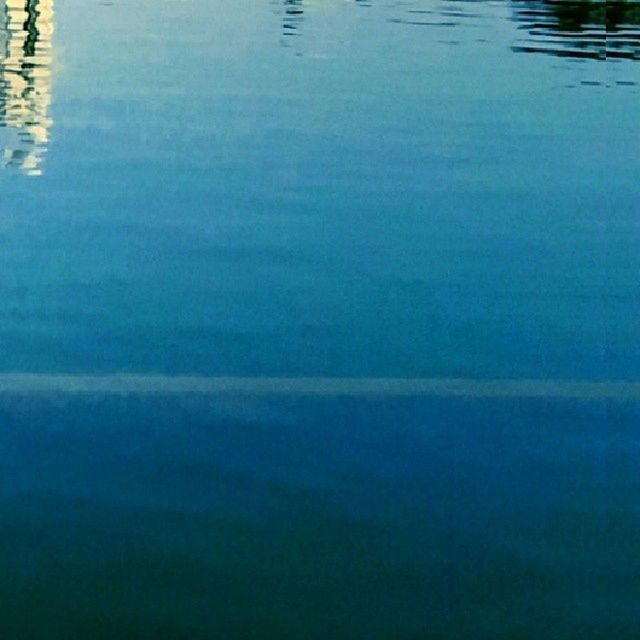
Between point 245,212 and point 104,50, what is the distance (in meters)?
4.74

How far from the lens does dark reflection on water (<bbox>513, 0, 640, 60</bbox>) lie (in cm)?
1146

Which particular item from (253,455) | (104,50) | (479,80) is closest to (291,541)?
(253,455)

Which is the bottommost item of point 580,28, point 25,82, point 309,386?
point 309,386

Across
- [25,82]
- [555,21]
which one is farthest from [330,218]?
[555,21]

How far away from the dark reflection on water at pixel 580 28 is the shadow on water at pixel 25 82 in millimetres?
3899

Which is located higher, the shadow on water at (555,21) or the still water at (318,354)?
the shadow on water at (555,21)

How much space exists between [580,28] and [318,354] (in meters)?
9.35

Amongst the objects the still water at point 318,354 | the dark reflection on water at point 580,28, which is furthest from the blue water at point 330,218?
the dark reflection on water at point 580,28

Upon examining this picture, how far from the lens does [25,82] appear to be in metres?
8.95

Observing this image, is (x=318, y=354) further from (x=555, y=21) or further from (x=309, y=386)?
(x=555, y=21)

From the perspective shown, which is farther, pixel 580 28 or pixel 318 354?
pixel 580 28

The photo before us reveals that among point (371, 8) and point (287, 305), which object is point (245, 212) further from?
point (371, 8)

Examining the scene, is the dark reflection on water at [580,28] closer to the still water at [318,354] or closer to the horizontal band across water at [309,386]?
Result: the still water at [318,354]

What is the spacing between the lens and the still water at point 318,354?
10.4 ft
